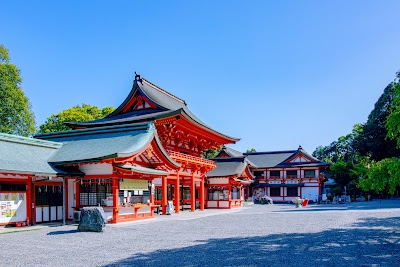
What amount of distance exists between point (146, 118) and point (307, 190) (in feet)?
117

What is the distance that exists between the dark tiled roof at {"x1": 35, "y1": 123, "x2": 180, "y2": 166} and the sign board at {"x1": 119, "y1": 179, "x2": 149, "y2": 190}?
1908 mm

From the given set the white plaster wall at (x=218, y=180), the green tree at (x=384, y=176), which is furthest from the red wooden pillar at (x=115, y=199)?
the white plaster wall at (x=218, y=180)

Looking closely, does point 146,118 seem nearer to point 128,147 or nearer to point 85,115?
point 128,147

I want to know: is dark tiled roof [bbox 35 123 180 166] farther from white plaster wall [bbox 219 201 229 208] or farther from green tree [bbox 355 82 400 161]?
green tree [bbox 355 82 400 161]

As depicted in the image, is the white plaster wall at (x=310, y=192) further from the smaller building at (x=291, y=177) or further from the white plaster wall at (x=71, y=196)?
the white plaster wall at (x=71, y=196)

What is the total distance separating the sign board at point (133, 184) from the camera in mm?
20703

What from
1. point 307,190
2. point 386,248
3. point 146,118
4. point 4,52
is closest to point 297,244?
point 386,248

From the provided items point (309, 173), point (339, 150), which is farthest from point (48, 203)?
point (339, 150)

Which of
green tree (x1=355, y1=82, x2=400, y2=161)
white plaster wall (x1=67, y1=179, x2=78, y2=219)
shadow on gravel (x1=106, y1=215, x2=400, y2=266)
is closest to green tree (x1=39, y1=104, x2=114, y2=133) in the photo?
white plaster wall (x1=67, y1=179, x2=78, y2=219)

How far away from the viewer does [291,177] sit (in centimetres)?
5662

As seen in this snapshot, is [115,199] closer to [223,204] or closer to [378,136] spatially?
[223,204]

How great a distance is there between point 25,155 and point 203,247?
12.3 metres

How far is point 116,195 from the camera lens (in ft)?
65.4

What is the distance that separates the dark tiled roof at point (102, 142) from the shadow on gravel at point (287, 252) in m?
8.22
